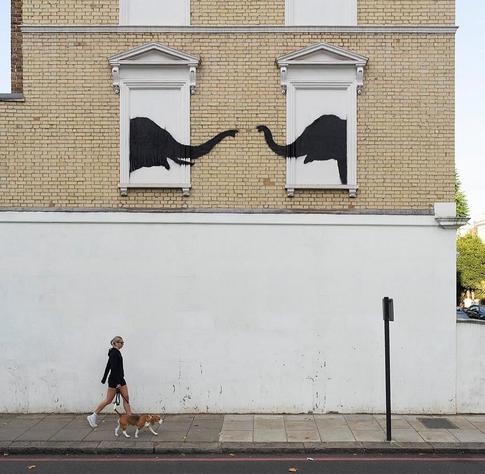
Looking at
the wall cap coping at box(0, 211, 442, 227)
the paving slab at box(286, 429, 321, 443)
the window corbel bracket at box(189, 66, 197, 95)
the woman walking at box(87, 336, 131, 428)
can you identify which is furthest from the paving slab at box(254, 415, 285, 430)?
the window corbel bracket at box(189, 66, 197, 95)

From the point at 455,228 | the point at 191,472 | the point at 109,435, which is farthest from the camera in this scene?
the point at 455,228

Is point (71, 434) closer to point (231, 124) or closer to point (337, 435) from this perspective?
point (337, 435)

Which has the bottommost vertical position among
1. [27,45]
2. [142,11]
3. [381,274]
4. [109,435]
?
[109,435]

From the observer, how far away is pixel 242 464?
874cm

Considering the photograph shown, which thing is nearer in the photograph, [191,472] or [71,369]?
[191,472]

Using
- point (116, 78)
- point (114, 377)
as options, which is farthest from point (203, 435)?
point (116, 78)

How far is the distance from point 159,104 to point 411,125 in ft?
17.5

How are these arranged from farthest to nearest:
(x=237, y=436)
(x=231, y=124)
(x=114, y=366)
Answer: (x=231, y=124) → (x=114, y=366) → (x=237, y=436)

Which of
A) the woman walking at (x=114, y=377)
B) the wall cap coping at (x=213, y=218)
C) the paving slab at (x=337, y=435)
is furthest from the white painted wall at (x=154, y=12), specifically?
the paving slab at (x=337, y=435)

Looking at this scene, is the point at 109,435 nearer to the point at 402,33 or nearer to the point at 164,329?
Result: the point at 164,329

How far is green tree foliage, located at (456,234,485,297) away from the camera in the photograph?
168 ft

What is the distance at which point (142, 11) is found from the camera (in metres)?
12.0

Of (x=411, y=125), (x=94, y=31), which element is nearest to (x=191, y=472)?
(x=411, y=125)

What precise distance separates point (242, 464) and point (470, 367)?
5.58 metres
